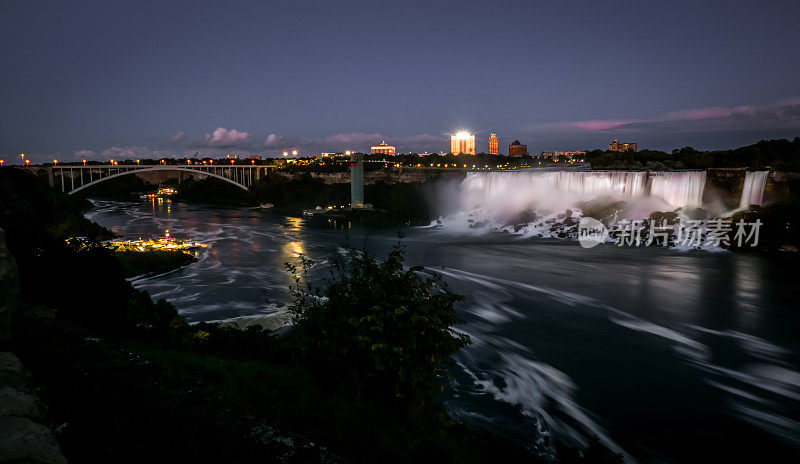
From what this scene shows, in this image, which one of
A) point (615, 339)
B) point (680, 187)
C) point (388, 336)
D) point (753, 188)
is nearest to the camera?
point (388, 336)

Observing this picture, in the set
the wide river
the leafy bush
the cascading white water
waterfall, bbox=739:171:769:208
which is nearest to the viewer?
the leafy bush

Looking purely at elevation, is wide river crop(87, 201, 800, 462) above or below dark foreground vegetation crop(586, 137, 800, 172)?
below

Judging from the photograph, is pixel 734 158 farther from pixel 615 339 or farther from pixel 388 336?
pixel 388 336

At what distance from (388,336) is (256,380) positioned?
275 cm

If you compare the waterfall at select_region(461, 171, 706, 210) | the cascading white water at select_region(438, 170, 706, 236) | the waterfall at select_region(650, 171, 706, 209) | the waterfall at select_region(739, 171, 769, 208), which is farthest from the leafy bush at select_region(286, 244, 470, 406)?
the waterfall at select_region(461, 171, 706, 210)

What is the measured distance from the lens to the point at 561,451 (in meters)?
8.63

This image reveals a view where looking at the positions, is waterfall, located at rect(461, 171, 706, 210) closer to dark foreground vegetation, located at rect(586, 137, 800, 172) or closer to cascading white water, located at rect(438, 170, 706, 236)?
cascading white water, located at rect(438, 170, 706, 236)

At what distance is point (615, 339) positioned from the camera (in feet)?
57.6

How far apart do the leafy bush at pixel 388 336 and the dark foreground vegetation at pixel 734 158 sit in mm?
45599

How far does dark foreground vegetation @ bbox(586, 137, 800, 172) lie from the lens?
4462cm

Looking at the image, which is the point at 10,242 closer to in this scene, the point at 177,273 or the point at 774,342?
the point at 177,273

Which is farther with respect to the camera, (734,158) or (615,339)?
(734,158)

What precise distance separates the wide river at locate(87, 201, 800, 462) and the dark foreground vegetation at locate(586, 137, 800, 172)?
60.0 ft

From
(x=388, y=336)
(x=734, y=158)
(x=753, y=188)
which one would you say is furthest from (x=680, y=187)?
(x=388, y=336)
